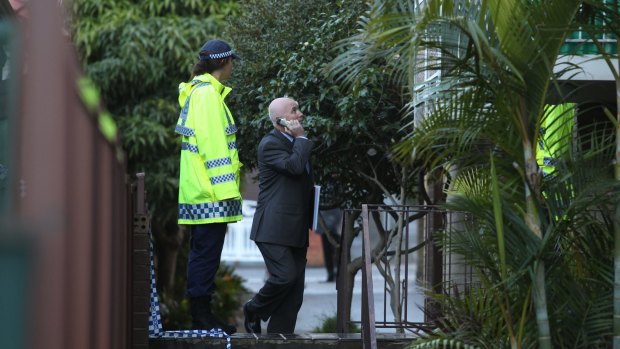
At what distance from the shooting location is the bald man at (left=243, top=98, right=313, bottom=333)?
7.05m

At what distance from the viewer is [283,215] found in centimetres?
710

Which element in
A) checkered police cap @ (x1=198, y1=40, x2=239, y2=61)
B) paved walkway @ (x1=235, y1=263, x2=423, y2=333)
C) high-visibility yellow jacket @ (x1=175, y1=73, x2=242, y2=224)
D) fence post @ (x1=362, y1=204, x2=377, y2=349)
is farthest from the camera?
paved walkway @ (x1=235, y1=263, x2=423, y2=333)

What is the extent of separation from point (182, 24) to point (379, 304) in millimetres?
4379

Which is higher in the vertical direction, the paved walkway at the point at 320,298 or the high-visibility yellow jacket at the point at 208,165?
the high-visibility yellow jacket at the point at 208,165

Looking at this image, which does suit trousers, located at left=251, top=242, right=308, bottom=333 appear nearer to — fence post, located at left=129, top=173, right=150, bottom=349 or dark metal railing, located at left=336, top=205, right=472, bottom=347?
dark metal railing, located at left=336, top=205, right=472, bottom=347

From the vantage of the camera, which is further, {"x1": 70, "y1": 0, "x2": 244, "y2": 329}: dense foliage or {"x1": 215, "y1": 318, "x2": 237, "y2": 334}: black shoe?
{"x1": 70, "y1": 0, "x2": 244, "y2": 329}: dense foliage

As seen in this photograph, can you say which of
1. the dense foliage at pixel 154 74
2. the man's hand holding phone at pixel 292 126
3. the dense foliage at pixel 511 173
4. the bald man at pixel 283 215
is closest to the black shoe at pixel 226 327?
the bald man at pixel 283 215

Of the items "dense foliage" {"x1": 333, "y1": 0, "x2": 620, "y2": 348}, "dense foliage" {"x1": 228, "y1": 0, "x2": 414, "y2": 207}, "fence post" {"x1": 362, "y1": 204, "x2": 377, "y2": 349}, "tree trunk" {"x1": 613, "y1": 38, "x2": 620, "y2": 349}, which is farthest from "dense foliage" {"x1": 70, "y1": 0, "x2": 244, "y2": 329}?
"tree trunk" {"x1": 613, "y1": 38, "x2": 620, "y2": 349}

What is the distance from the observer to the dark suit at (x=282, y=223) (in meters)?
7.05

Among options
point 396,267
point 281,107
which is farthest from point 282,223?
point 396,267

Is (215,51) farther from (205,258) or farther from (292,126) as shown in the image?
(205,258)

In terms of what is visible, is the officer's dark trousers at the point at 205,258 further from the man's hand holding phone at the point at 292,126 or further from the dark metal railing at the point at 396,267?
the dark metal railing at the point at 396,267

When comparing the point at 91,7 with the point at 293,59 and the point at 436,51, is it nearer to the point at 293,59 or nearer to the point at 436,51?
the point at 293,59

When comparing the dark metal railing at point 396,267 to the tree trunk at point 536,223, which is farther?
the dark metal railing at point 396,267
